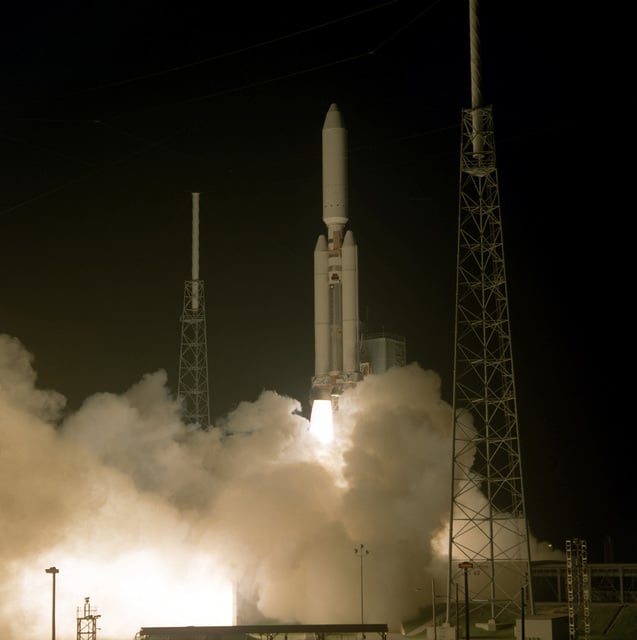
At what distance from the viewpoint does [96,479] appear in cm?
4703

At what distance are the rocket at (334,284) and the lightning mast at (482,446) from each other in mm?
4805

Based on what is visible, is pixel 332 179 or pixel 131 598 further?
pixel 332 179

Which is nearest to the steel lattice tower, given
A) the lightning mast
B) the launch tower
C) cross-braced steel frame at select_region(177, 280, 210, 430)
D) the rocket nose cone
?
cross-braced steel frame at select_region(177, 280, 210, 430)

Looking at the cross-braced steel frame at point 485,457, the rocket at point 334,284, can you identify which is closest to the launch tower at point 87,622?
the cross-braced steel frame at point 485,457

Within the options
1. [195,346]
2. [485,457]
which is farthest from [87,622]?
[195,346]

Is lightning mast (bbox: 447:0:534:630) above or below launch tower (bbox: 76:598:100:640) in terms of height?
above

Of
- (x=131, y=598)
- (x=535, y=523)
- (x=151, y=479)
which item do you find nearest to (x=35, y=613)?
(x=131, y=598)

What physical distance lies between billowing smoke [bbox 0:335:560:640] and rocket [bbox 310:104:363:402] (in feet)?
4.11

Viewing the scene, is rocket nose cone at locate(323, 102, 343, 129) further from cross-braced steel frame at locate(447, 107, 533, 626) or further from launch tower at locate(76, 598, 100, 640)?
launch tower at locate(76, 598, 100, 640)

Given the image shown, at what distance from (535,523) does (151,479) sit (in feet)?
74.7

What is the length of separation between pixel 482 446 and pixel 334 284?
55.1 feet

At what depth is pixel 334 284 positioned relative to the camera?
2224 inches

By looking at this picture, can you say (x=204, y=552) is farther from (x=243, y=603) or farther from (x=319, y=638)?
(x=319, y=638)

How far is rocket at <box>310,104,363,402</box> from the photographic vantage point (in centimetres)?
5562
